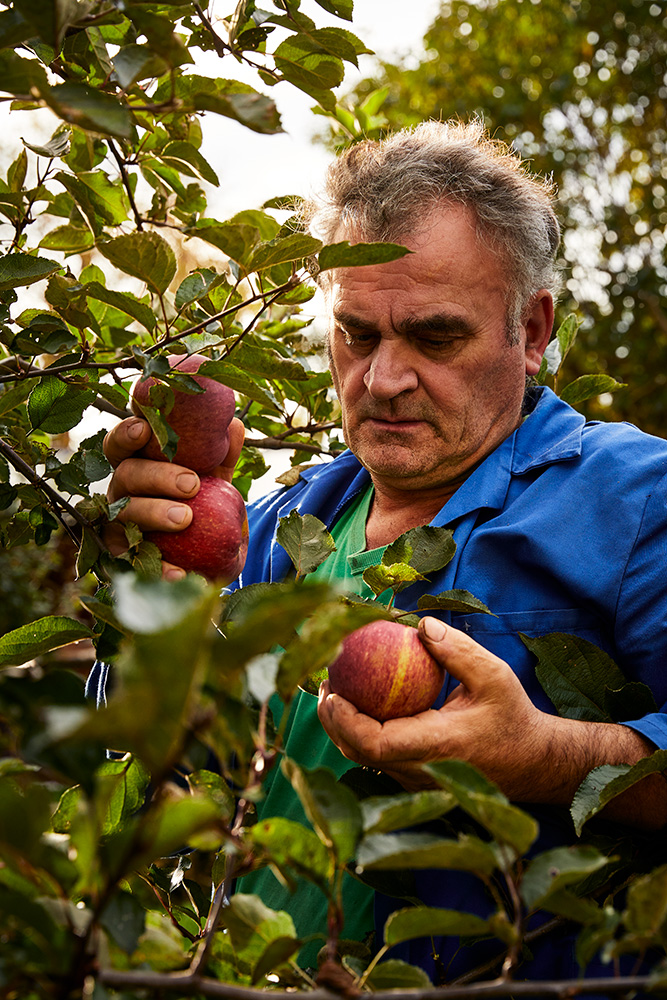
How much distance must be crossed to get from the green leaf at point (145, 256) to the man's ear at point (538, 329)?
0.89 metres

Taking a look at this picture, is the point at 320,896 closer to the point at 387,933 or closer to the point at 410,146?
the point at 387,933

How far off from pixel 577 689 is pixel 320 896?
54 centimetres

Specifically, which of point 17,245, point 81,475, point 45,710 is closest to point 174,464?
point 81,475

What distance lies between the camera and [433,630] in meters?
1.06

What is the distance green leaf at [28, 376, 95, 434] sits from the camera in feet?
3.86

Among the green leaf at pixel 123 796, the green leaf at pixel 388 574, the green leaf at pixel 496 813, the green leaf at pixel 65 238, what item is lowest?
the green leaf at pixel 123 796

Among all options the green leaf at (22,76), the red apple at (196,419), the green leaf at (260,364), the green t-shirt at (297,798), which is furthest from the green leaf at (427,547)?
the green leaf at (22,76)

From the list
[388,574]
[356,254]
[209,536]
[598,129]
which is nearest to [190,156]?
[356,254]

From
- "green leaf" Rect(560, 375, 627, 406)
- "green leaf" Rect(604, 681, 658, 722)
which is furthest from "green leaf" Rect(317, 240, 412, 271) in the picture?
"green leaf" Rect(560, 375, 627, 406)

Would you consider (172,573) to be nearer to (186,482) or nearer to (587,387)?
(186,482)

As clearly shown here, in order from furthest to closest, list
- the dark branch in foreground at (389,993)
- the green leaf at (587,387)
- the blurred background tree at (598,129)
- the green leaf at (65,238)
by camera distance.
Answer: the blurred background tree at (598,129)
the green leaf at (587,387)
the green leaf at (65,238)
the dark branch in foreground at (389,993)

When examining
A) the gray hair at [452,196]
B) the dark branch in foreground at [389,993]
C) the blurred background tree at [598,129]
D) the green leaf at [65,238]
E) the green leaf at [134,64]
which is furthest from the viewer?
the blurred background tree at [598,129]

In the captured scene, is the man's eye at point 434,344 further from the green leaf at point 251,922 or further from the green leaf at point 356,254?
the green leaf at point 251,922

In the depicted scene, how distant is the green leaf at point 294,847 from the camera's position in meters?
0.56
